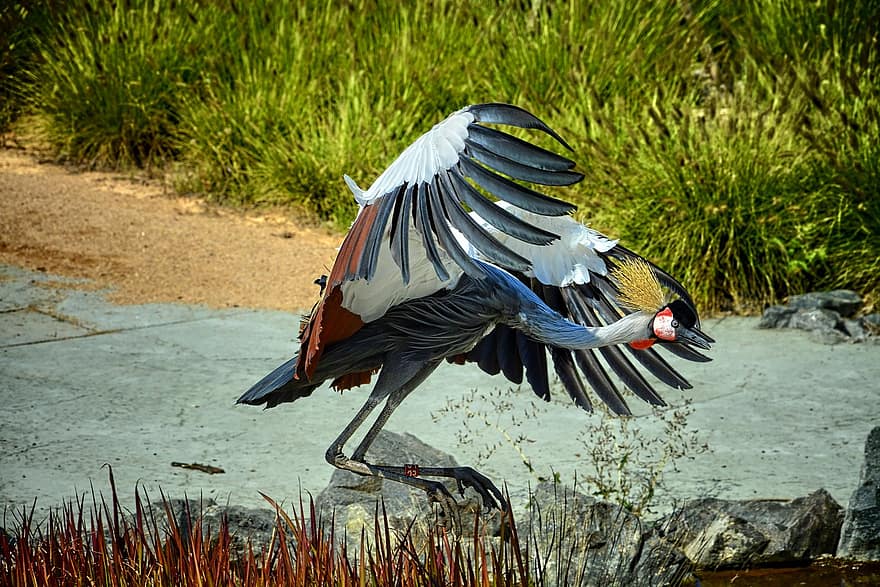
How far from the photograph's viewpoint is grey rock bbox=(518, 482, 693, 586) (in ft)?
11.7

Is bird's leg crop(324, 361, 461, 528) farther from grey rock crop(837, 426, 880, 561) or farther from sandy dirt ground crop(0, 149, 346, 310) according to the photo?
sandy dirt ground crop(0, 149, 346, 310)

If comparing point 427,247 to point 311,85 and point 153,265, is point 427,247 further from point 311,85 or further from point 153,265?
point 311,85

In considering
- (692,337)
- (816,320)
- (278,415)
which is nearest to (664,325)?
(692,337)

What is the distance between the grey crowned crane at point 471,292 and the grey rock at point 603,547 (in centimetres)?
Answer: 35

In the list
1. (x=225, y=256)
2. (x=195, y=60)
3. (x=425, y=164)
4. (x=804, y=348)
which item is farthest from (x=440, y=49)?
(x=425, y=164)

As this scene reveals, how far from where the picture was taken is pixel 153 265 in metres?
7.76

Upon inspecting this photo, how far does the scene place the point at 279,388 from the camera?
3404 millimetres

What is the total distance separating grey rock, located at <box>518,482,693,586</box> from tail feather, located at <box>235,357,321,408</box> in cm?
78

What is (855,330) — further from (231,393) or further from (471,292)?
(471,292)

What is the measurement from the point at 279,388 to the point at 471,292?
0.65 metres

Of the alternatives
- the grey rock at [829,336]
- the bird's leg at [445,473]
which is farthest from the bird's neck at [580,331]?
the grey rock at [829,336]

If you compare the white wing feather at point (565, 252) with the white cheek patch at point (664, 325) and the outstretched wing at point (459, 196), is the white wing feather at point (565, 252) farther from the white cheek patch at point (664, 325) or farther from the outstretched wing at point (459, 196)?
the outstretched wing at point (459, 196)

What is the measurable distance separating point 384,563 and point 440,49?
23.8ft

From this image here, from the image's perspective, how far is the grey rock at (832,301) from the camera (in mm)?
6844
